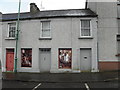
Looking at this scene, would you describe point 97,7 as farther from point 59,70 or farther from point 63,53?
point 59,70

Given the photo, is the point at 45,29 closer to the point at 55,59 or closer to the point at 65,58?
the point at 55,59

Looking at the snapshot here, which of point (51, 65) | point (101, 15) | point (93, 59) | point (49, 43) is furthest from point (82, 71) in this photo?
point (101, 15)

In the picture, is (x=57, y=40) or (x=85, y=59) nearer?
(x=85, y=59)

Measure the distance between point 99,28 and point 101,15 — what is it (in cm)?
Answer: 137

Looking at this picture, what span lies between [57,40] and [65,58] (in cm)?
198

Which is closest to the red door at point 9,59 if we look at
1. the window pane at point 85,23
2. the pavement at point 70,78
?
the pavement at point 70,78

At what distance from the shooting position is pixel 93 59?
16047 millimetres

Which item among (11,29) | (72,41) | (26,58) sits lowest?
(26,58)

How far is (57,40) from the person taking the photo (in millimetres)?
16719

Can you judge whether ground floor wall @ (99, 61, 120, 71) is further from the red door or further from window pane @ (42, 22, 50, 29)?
the red door

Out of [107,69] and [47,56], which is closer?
[107,69]

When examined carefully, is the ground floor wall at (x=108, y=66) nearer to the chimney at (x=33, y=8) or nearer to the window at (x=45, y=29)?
the window at (x=45, y=29)

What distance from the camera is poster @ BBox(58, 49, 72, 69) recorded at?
651 inches

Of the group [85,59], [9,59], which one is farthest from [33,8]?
[85,59]
